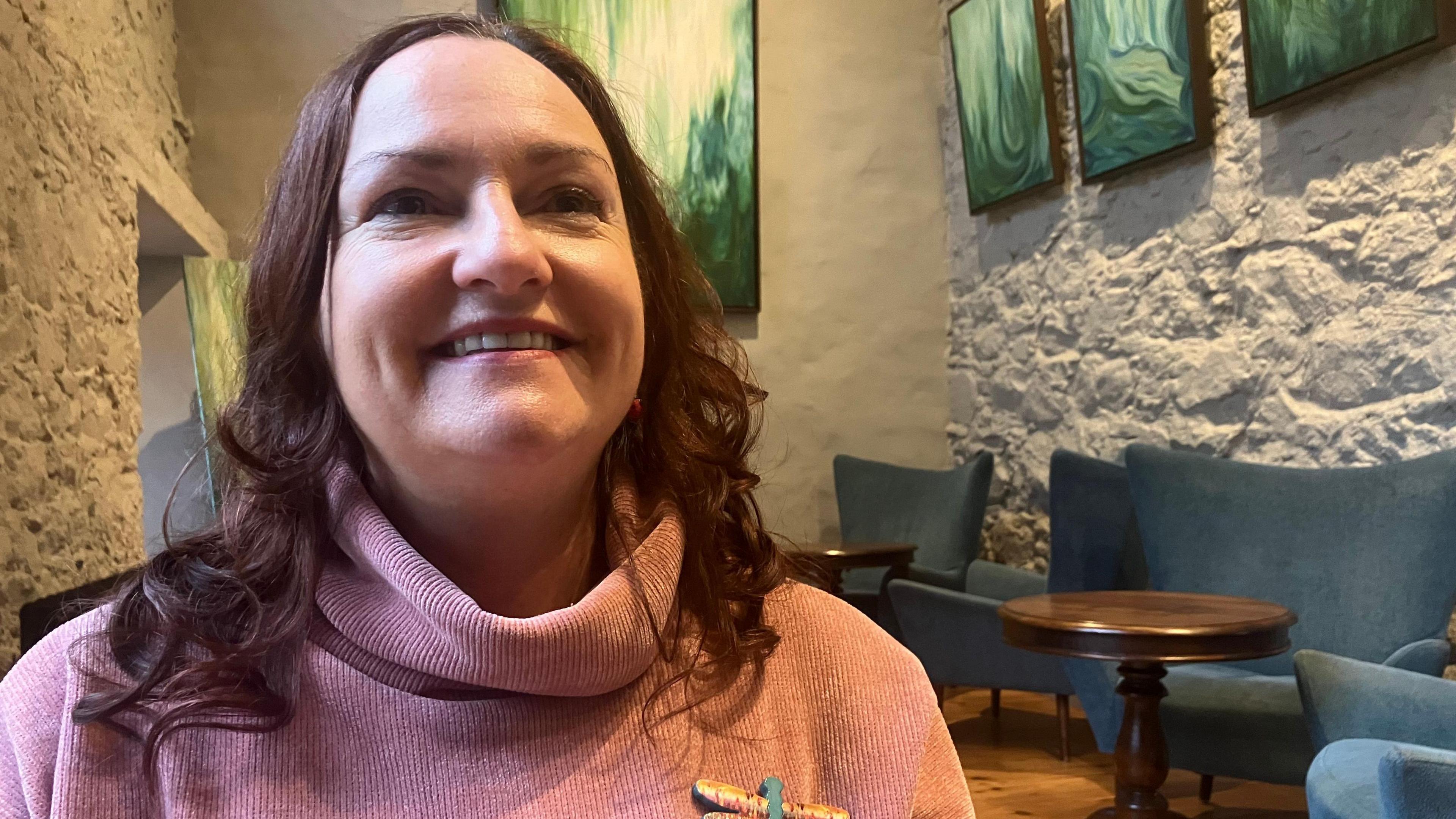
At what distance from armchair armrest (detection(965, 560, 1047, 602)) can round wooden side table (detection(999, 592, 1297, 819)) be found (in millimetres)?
911

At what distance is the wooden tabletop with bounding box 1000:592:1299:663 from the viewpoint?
242cm

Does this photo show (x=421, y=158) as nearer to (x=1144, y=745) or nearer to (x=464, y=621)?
(x=464, y=621)

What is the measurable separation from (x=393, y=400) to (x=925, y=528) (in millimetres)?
4071

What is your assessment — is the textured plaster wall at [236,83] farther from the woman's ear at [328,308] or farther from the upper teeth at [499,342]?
the upper teeth at [499,342]

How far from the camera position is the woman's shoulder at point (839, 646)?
2.94 ft

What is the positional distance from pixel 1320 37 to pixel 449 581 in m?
3.29

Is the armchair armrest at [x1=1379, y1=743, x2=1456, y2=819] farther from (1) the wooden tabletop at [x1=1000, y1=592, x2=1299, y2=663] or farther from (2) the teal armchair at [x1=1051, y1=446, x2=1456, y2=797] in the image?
(2) the teal armchair at [x1=1051, y1=446, x2=1456, y2=797]

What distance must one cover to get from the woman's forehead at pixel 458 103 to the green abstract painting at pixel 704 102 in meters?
4.09

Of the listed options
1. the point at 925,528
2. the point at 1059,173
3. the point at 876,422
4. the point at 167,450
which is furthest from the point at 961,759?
the point at 167,450

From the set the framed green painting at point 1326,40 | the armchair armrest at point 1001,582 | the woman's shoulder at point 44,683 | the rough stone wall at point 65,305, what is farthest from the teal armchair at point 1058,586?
the woman's shoulder at point 44,683

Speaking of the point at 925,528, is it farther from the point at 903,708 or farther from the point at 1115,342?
the point at 903,708

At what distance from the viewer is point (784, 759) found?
835 mm

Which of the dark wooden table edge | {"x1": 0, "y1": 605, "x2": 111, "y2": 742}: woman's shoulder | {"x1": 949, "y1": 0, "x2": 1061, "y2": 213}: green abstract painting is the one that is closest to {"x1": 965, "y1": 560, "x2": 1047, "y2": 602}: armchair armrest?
the dark wooden table edge

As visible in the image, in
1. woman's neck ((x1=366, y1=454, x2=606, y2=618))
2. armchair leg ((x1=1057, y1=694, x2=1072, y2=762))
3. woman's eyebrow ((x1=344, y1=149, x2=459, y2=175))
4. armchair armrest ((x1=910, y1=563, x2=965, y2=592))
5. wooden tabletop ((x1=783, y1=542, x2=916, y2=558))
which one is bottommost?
armchair leg ((x1=1057, y1=694, x2=1072, y2=762))
